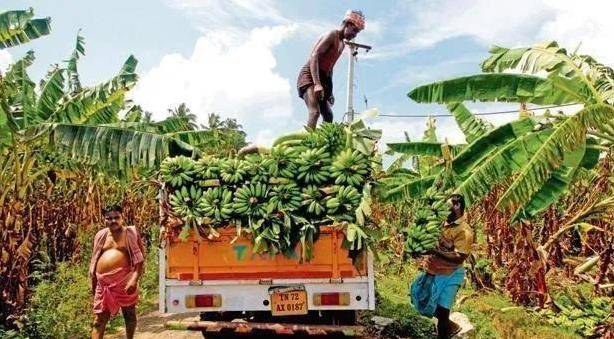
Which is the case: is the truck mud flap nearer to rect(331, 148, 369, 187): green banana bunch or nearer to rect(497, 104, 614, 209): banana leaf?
rect(331, 148, 369, 187): green banana bunch

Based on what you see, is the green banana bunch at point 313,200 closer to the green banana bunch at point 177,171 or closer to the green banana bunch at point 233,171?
the green banana bunch at point 233,171

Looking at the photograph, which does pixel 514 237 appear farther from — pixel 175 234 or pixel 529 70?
pixel 175 234

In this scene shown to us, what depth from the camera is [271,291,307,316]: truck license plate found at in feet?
18.2

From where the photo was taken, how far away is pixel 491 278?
1048 centimetres

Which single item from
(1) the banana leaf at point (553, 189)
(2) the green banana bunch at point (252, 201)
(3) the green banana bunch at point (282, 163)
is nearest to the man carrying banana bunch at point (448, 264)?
(3) the green banana bunch at point (282, 163)

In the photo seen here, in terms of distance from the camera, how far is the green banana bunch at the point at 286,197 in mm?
5477

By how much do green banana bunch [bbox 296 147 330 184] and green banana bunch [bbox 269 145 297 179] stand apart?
6cm

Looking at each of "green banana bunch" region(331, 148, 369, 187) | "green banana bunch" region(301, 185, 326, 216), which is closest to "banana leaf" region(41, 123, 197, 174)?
"green banana bunch" region(301, 185, 326, 216)

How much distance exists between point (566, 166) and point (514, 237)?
2.02 meters

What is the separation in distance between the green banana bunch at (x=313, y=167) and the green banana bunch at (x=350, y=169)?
96mm

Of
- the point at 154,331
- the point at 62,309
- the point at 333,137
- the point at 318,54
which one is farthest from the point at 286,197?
the point at 62,309

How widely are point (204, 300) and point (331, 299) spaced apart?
118 cm

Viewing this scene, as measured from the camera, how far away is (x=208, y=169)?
18.5 feet

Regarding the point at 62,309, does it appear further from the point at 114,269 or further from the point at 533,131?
Result: the point at 533,131
